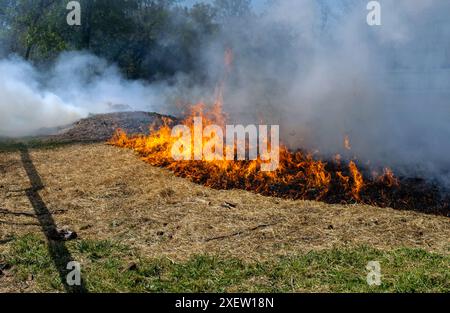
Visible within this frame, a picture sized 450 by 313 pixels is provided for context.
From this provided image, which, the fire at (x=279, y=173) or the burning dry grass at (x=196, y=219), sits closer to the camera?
the burning dry grass at (x=196, y=219)

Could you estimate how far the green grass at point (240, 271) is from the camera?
13.8ft

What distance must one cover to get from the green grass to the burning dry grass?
0.27 metres

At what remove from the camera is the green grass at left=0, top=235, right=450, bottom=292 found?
4.21m

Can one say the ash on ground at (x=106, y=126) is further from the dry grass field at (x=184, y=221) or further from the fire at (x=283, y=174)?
the dry grass field at (x=184, y=221)

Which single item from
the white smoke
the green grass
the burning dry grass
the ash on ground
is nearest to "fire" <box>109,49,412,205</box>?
the burning dry grass

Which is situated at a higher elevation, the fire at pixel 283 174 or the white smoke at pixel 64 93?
the white smoke at pixel 64 93

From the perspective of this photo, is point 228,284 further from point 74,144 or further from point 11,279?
point 74,144

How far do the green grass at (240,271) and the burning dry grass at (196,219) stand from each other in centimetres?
27

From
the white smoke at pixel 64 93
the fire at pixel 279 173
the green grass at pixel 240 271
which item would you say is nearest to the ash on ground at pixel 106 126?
the white smoke at pixel 64 93

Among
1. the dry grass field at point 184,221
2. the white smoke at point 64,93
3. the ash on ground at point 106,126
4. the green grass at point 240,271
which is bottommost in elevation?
the green grass at point 240,271

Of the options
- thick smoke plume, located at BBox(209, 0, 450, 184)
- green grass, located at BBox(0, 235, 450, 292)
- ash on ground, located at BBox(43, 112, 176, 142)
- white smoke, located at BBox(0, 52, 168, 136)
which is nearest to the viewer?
green grass, located at BBox(0, 235, 450, 292)

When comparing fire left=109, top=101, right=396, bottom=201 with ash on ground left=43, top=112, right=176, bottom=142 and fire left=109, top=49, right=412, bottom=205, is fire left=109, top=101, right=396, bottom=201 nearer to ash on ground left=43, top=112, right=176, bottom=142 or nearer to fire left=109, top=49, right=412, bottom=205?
fire left=109, top=49, right=412, bottom=205

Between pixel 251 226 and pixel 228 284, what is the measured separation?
1648 millimetres

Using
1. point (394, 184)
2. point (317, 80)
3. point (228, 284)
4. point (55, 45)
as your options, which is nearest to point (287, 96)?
point (317, 80)
